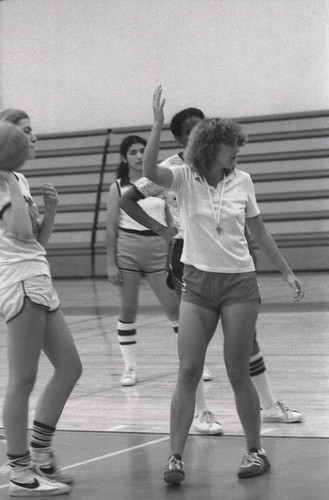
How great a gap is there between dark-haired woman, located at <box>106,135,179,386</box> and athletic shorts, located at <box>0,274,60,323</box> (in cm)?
247

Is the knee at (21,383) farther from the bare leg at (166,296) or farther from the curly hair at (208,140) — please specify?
the bare leg at (166,296)

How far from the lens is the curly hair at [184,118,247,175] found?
13.7 ft

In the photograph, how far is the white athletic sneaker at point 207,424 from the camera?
16.5 feet

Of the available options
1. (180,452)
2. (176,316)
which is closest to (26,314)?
(180,452)

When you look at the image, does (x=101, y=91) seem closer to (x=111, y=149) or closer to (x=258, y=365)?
(x=111, y=149)

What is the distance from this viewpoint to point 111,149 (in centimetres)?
1471

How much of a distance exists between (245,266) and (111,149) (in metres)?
10.7

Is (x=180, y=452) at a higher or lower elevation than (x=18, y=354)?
lower

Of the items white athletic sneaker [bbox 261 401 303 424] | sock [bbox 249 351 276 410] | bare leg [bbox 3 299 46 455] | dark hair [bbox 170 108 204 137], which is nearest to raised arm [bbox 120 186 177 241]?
dark hair [bbox 170 108 204 137]

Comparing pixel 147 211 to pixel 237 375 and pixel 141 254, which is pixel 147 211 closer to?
pixel 141 254

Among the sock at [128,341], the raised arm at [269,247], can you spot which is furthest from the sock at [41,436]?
the sock at [128,341]

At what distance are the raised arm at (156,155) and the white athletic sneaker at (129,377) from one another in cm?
250

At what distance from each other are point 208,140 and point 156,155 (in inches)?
9.9

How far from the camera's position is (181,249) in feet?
16.8
